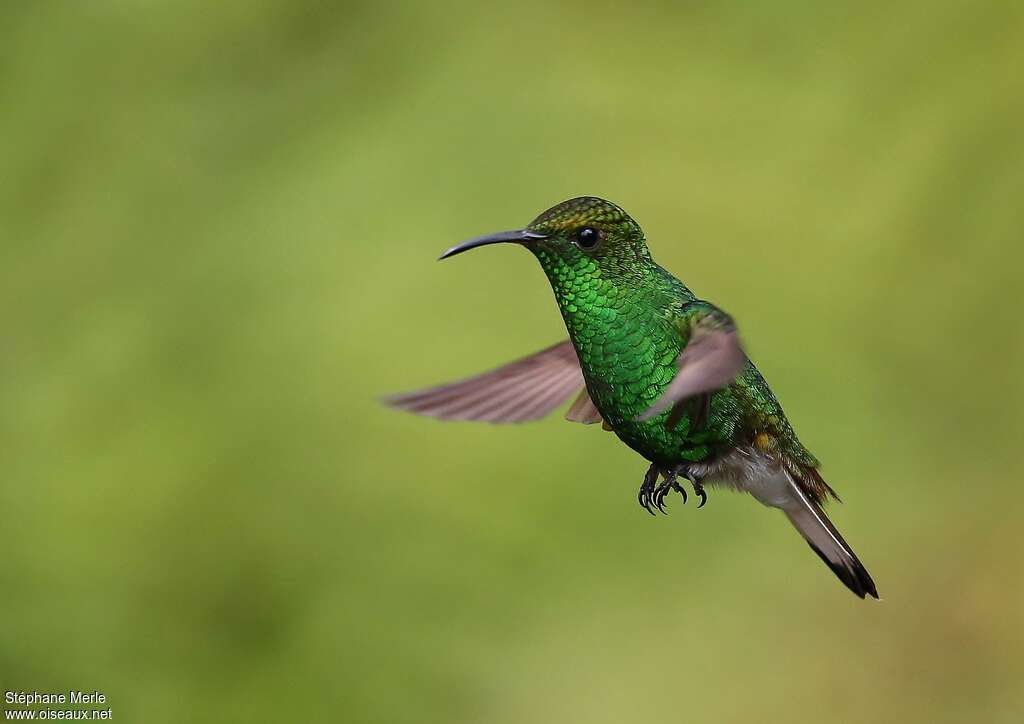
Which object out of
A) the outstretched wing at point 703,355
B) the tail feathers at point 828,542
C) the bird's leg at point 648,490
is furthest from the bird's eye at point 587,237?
the tail feathers at point 828,542

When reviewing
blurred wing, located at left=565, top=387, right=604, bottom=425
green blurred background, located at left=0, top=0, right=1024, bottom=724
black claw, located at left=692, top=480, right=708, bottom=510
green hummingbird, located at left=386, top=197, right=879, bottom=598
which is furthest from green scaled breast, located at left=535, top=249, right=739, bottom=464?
green blurred background, located at left=0, top=0, right=1024, bottom=724

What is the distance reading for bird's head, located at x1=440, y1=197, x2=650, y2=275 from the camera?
1738mm

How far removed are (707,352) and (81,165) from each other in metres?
3.96

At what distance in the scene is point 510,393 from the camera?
6.91 ft

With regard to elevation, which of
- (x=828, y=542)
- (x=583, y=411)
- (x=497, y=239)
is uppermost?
(x=497, y=239)

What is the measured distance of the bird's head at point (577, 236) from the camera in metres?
1.74

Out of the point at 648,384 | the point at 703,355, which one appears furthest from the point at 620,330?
the point at 703,355

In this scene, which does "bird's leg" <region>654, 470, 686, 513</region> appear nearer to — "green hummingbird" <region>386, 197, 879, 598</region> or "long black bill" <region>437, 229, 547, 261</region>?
"green hummingbird" <region>386, 197, 879, 598</region>

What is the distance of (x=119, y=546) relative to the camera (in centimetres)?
439

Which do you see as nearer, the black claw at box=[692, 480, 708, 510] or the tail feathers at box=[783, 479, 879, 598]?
the black claw at box=[692, 480, 708, 510]

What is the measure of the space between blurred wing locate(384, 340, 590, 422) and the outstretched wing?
29cm

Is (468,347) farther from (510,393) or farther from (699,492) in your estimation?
(699,492)

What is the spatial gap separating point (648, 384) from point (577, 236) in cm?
22

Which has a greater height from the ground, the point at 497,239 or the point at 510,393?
the point at 497,239
